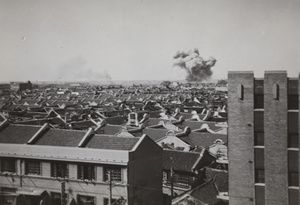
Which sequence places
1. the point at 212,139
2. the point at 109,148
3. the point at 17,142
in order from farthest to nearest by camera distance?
the point at 212,139 → the point at 17,142 → the point at 109,148

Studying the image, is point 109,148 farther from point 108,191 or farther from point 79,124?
point 79,124

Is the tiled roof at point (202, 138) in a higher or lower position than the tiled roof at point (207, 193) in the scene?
higher

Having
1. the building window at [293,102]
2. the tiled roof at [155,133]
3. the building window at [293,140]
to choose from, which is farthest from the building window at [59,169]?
the tiled roof at [155,133]

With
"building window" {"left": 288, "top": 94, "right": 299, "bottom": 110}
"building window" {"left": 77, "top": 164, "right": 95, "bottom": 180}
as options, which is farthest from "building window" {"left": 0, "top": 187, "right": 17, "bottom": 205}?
"building window" {"left": 288, "top": 94, "right": 299, "bottom": 110}

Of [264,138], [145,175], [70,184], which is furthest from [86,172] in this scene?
[264,138]

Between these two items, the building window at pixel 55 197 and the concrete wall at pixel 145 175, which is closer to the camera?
the concrete wall at pixel 145 175

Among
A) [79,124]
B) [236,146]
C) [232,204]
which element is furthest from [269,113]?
[79,124]

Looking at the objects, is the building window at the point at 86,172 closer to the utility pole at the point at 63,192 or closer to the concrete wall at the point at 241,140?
the utility pole at the point at 63,192

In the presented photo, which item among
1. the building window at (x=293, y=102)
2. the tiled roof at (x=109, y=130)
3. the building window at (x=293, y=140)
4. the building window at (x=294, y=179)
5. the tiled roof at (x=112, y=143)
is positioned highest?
the building window at (x=293, y=102)
